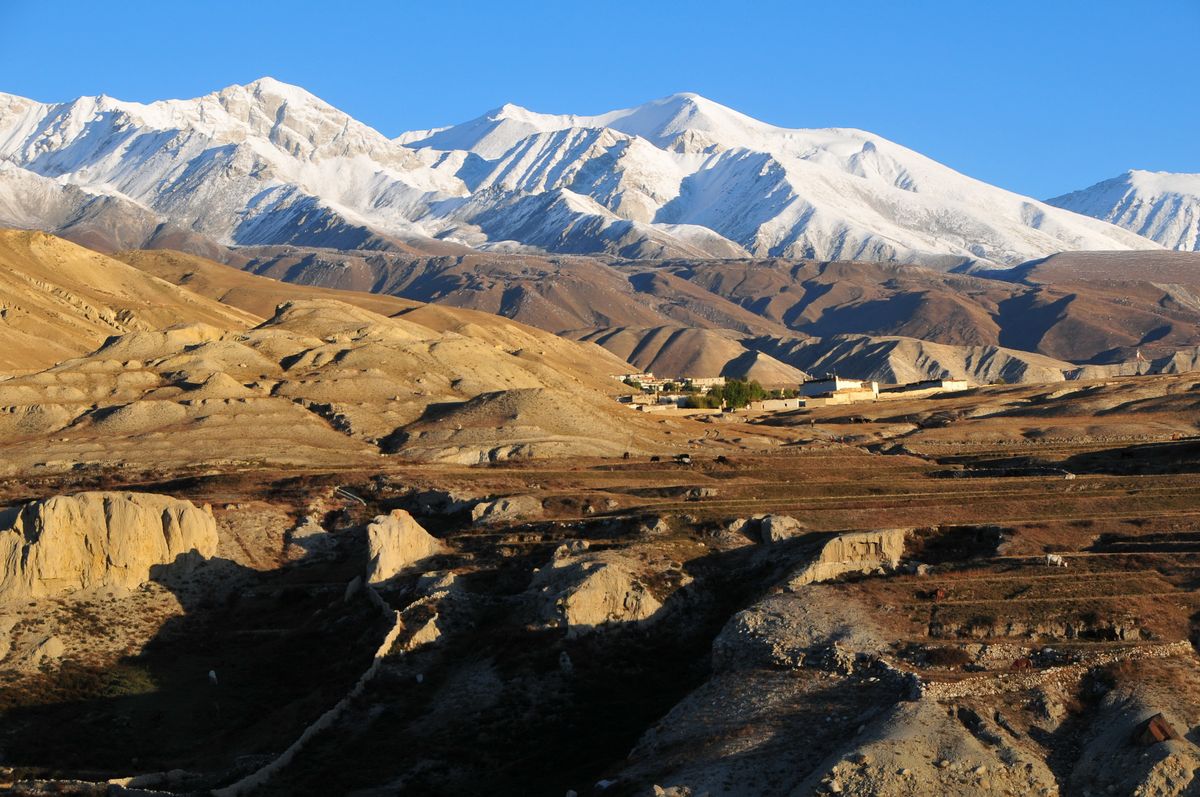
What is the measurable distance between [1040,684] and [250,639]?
3092 cm

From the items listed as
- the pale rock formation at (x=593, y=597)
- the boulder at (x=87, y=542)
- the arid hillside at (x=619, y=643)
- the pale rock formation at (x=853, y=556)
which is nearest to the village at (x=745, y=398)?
the arid hillside at (x=619, y=643)

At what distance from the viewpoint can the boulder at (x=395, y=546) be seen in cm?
6003

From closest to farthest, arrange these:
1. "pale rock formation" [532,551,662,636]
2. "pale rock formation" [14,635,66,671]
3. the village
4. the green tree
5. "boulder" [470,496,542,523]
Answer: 1. "pale rock formation" [532,551,662,636]
2. "pale rock formation" [14,635,66,671]
3. "boulder" [470,496,542,523]
4. the village
5. the green tree

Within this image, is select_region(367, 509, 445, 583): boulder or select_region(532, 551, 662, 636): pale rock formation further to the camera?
select_region(367, 509, 445, 583): boulder

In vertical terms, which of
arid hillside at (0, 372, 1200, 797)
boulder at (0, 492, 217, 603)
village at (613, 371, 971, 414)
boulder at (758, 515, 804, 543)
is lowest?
arid hillside at (0, 372, 1200, 797)

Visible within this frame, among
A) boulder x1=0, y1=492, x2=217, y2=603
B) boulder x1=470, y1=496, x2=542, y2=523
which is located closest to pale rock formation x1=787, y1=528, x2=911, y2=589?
boulder x1=470, y1=496, x2=542, y2=523

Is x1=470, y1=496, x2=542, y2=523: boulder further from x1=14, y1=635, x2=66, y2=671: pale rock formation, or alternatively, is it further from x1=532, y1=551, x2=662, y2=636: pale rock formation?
x1=14, y1=635, x2=66, y2=671: pale rock formation

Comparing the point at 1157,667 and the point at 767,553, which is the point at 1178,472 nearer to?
the point at 767,553

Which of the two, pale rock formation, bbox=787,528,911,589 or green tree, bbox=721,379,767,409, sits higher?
green tree, bbox=721,379,767,409

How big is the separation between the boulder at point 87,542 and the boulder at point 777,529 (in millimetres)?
24312

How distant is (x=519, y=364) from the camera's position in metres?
158

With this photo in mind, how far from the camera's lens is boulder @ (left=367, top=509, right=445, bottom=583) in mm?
60031

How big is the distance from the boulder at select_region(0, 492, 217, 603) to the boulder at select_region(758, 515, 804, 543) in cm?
2431

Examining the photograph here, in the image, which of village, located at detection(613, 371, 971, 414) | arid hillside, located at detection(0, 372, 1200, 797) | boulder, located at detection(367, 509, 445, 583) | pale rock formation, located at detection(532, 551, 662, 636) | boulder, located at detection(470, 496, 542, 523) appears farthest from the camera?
village, located at detection(613, 371, 971, 414)
